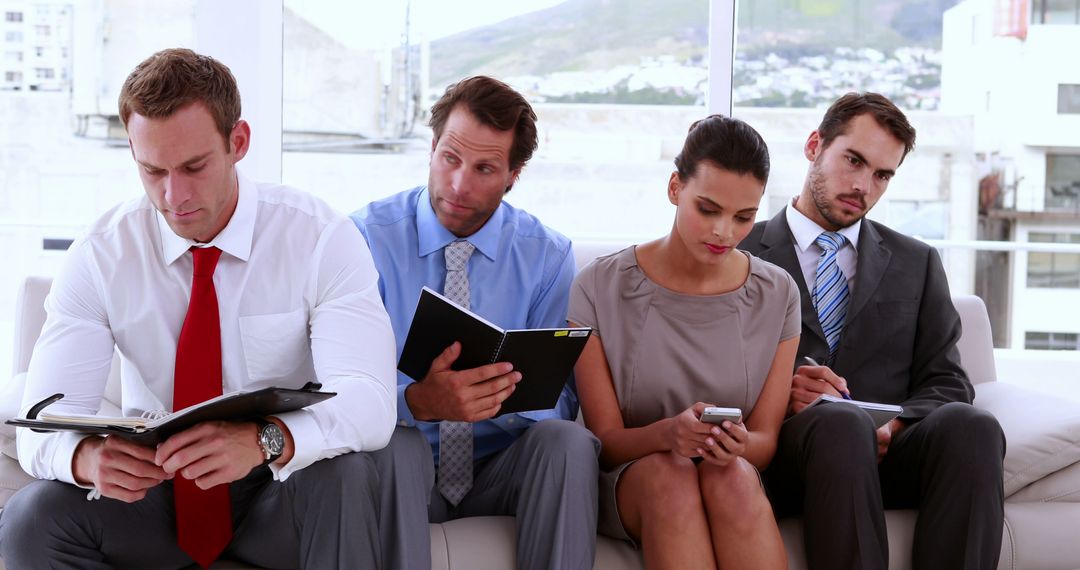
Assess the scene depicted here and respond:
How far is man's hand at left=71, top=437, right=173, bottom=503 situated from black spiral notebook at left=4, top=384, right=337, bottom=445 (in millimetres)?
25

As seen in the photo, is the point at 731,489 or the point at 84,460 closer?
the point at 84,460

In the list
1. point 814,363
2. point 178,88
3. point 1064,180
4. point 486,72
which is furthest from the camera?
point 1064,180

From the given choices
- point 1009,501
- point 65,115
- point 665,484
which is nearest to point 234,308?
point 665,484

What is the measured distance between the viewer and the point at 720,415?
1.84 m

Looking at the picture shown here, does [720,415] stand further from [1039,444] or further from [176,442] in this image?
[176,442]

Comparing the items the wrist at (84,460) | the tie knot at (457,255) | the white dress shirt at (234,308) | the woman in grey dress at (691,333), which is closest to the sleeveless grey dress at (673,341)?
the woman in grey dress at (691,333)

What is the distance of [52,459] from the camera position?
5.44ft

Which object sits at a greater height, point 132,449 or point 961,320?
point 961,320

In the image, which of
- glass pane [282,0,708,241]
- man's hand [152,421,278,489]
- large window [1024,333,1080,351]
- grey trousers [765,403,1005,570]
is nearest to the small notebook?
grey trousers [765,403,1005,570]

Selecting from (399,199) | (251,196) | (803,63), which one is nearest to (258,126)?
(399,199)

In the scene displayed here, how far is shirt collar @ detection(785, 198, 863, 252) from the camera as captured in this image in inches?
97.7

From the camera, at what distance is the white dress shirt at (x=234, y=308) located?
180 centimetres

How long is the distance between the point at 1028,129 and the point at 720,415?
504 cm

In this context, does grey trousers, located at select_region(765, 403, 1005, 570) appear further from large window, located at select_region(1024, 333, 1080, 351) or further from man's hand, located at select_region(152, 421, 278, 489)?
large window, located at select_region(1024, 333, 1080, 351)
